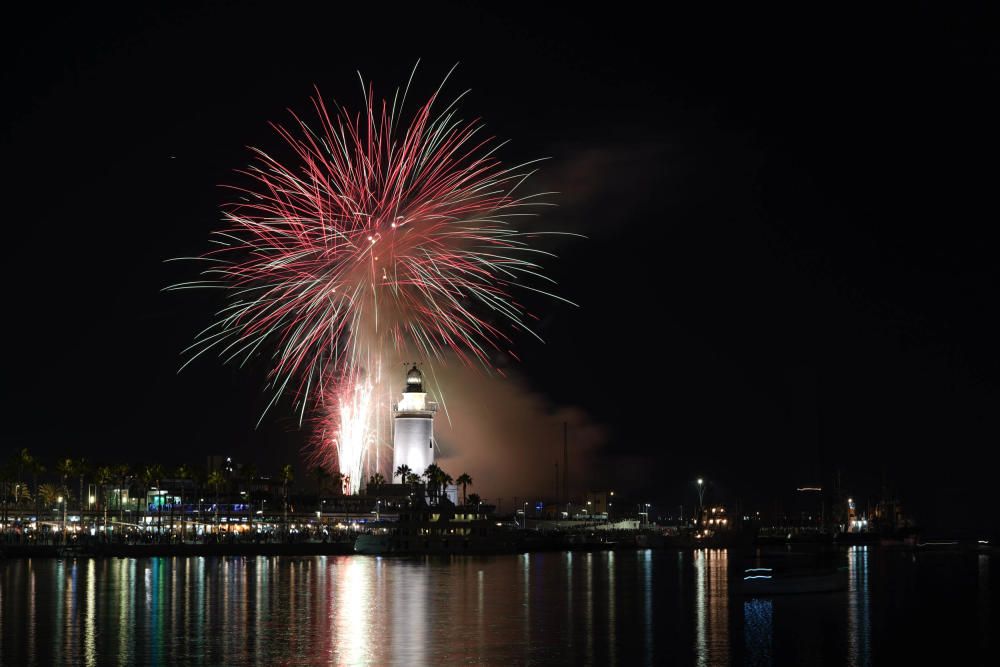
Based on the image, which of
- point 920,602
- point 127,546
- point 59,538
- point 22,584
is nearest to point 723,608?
point 920,602

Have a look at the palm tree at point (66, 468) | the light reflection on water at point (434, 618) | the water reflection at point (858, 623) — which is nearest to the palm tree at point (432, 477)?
the palm tree at point (66, 468)

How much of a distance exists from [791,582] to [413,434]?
318 feet

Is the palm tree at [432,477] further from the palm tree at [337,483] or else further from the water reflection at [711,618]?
the water reflection at [711,618]

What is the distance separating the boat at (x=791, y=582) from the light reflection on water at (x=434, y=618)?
35.6 inches

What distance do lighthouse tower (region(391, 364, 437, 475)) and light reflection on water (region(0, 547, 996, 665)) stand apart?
7207 centimetres

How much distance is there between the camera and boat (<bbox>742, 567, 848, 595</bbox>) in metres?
67.4

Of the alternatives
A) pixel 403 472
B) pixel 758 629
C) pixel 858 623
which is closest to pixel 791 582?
pixel 858 623

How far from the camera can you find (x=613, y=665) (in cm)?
3991

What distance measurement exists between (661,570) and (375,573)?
28649mm

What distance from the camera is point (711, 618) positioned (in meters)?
56.3

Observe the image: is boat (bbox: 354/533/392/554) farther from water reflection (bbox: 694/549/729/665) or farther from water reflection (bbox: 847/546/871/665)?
water reflection (bbox: 847/546/871/665)

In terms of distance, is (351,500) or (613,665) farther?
(351,500)

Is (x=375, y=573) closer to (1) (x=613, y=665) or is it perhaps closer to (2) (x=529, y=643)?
(2) (x=529, y=643)

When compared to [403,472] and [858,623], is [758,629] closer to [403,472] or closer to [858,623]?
[858,623]
